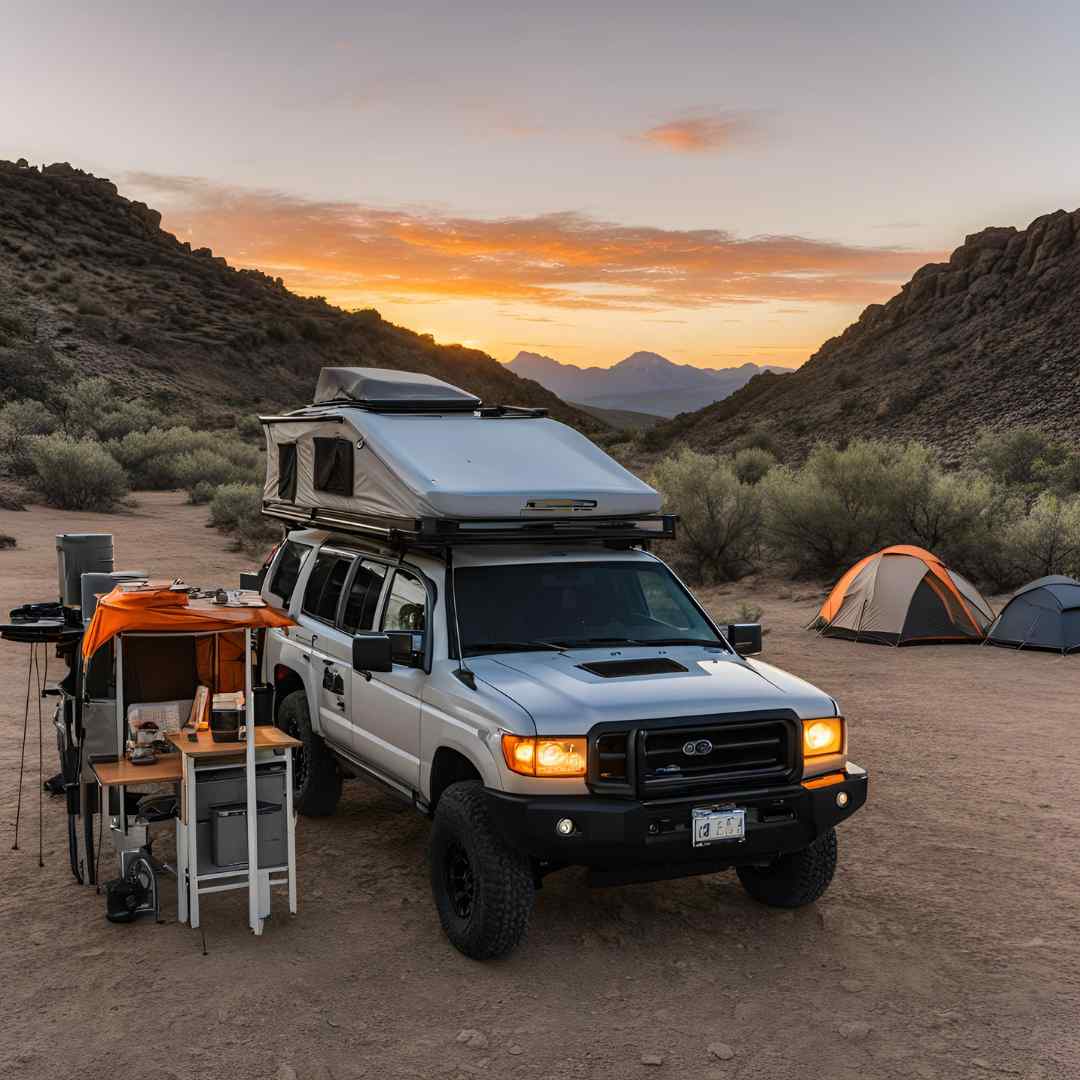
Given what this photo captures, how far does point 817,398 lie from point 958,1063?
2273 inches

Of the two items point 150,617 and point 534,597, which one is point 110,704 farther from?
point 534,597

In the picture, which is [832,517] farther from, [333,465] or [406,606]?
[406,606]

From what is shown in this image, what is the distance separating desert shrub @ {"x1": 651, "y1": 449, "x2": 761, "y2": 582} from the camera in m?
22.7

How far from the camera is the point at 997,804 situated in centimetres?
850

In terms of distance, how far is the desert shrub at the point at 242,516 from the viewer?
2484 centimetres

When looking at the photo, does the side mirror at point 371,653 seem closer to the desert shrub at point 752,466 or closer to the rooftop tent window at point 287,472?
the rooftop tent window at point 287,472

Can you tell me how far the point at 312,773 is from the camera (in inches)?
310

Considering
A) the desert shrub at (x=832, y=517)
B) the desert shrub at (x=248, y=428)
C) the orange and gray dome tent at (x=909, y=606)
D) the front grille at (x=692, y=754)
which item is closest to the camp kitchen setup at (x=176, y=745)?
the front grille at (x=692, y=754)

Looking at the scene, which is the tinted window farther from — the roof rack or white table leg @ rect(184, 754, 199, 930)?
white table leg @ rect(184, 754, 199, 930)

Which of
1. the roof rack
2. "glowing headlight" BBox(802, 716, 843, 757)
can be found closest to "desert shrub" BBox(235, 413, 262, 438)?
the roof rack

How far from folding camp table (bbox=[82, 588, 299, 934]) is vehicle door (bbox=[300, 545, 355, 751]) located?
1203 mm

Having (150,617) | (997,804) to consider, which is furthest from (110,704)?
(997,804)

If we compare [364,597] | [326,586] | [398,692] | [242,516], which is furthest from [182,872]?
[242,516]

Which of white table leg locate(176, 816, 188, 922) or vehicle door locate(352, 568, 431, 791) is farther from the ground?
vehicle door locate(352, 568, 431, 791)
